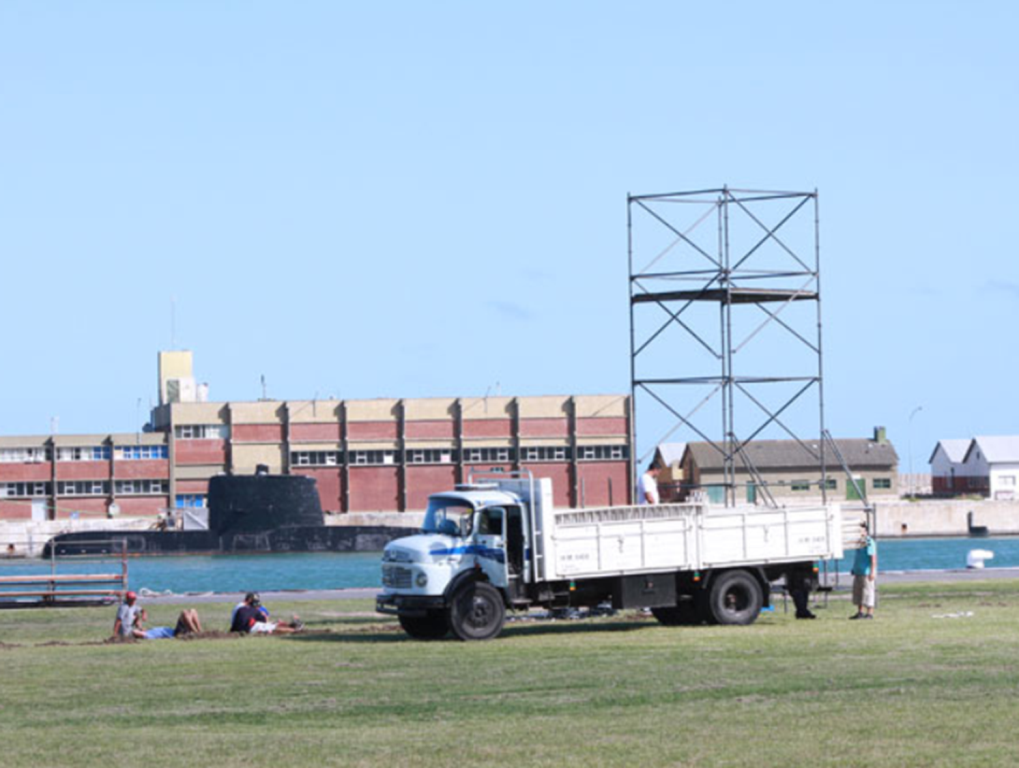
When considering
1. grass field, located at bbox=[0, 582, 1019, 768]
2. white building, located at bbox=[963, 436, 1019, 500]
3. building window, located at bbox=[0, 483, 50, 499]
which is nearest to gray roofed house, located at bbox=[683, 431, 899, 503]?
white building, located at bbox=[963, 436, 1019, 500]

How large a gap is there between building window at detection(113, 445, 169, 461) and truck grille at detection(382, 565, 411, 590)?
9267 centimetres

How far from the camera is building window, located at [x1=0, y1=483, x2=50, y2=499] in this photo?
116562 millimetres

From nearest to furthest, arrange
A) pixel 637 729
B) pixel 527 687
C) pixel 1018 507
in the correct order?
1. pixel 637 729
2. pixel 527 687
3. pixel 1018 507

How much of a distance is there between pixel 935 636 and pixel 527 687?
7636 millimetres

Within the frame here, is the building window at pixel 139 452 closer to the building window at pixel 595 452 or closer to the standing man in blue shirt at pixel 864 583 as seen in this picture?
the building window at pixel 595 452

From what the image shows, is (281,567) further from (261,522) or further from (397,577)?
(397,577)

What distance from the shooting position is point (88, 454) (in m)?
117

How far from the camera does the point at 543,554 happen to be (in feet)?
86.8

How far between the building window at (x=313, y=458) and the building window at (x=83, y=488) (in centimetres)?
1246

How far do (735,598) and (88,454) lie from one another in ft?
310

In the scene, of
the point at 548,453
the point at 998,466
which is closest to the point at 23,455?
the point at 548,453

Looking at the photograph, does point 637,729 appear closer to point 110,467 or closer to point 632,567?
point 632,567

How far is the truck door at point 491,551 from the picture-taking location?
2620 centimetres

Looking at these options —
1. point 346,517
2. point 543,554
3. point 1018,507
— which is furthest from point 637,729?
point 1018,507
